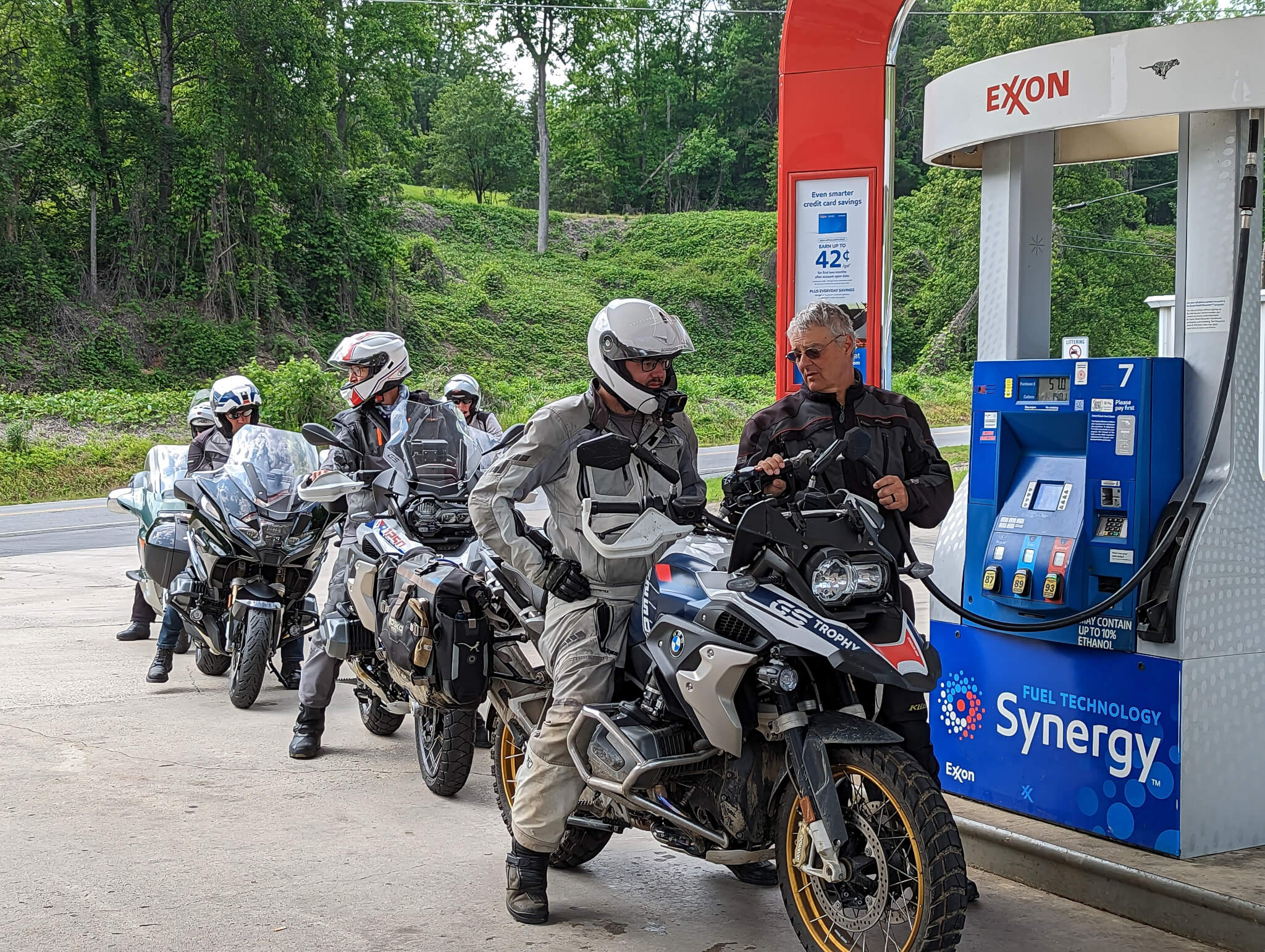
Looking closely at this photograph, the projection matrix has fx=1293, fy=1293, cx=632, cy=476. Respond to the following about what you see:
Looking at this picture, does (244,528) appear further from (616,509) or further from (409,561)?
(616,509)

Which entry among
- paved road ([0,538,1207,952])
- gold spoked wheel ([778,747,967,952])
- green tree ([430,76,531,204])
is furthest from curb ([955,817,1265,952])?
green tree ([430,76,531,204])

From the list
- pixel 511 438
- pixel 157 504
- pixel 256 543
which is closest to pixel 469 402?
pixel 157 504

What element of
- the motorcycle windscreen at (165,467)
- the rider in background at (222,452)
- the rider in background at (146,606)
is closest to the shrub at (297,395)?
the rider in background at (146,606)

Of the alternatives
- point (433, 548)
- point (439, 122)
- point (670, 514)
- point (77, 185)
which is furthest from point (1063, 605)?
point (439, 122)

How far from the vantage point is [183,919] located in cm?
438

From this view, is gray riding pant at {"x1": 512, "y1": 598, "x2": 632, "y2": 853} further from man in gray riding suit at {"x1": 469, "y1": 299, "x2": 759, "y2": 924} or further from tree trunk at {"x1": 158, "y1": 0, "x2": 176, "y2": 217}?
tree trunk at {"x1": 158, "y1": 0, "x2": 176, "y2": 217}

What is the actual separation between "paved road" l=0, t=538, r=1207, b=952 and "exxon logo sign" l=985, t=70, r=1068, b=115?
2.98m

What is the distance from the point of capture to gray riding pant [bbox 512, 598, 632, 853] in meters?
4.28

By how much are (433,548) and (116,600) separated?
20.8 ft

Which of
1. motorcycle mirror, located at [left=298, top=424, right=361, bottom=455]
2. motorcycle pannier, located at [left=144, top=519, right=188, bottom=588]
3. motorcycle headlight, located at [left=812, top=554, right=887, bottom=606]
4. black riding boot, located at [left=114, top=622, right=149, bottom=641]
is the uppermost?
motorcycle mirror, located at [left=298, top=424, right=361, bottom=455]

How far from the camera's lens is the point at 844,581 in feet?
11.9

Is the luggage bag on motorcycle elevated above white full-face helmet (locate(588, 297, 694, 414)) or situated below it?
below

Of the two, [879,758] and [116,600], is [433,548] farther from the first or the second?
[116,600]

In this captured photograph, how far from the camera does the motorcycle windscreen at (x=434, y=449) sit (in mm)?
6383
